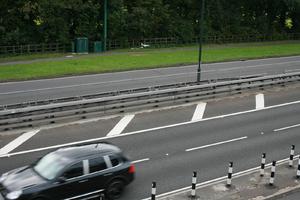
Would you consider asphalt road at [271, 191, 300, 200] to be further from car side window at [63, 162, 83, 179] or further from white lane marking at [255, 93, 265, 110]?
white lane marking at [255, 93, 265, 110]

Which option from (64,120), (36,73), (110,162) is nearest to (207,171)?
(110,162)

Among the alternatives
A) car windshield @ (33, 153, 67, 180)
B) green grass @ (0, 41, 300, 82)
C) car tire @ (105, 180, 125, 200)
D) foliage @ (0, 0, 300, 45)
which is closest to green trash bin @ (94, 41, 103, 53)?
green grass @ (0, 41, 300, 82)

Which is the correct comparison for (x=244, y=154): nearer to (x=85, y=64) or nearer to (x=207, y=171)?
(x=207, y=171)

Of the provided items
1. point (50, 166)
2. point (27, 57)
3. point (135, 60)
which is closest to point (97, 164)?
point (50, 166)

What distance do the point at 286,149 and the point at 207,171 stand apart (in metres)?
3.99

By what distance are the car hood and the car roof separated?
3.08ft

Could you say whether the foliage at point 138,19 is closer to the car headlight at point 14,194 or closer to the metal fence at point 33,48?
the metal fence at point 33,48

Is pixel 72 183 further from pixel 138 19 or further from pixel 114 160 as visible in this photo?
pixel 138 19

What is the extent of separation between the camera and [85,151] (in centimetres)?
1237

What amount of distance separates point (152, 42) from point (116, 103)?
1298 inches

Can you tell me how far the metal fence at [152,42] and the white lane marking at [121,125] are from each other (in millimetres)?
26619

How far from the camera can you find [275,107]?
23.5m

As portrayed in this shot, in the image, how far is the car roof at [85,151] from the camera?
478 inches

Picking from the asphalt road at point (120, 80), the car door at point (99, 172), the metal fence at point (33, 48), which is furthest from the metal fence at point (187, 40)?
the car door at point (99, 172)
